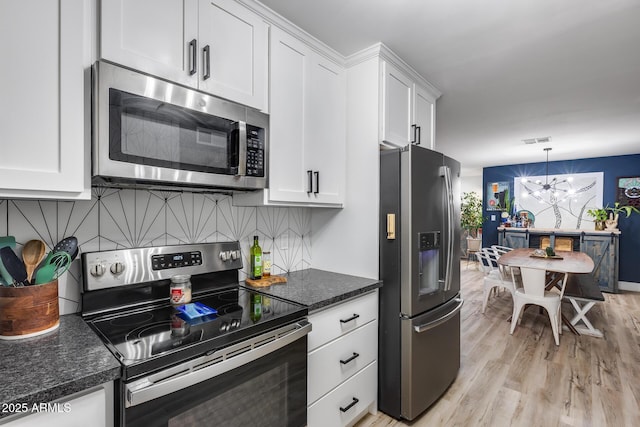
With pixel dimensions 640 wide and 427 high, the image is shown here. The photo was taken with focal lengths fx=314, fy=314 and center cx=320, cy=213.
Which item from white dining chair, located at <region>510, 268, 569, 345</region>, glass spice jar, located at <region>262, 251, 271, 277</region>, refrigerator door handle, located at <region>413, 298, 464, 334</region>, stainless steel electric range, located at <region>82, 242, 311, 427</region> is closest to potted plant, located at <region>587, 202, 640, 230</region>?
white dining chair, located at <region>510, 268, 569, 345</region>

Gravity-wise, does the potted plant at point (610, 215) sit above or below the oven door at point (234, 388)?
above

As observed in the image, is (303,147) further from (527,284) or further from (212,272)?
(527,284)

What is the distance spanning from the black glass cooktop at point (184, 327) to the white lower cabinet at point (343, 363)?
0.28 m

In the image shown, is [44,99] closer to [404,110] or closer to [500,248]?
[404,110]

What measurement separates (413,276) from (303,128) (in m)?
1.10

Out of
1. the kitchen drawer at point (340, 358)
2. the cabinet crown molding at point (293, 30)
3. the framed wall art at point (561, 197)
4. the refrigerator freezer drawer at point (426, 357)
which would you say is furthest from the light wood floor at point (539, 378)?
the framed wall art at point (561, 197)

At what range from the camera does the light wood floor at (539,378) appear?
2016 millimetres

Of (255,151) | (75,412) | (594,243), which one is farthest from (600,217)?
(75,412)

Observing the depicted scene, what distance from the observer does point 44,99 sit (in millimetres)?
983

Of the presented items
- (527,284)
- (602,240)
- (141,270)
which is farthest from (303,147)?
(602,240)

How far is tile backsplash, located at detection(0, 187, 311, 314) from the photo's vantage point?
125 centimetres

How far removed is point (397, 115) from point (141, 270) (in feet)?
5.91

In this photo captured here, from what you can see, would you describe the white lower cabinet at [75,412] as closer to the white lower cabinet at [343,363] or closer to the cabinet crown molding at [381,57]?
the white lower cabinet at [343,363]

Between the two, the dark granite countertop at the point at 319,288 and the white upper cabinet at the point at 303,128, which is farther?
the white upper cabinet at the point at 303,128
